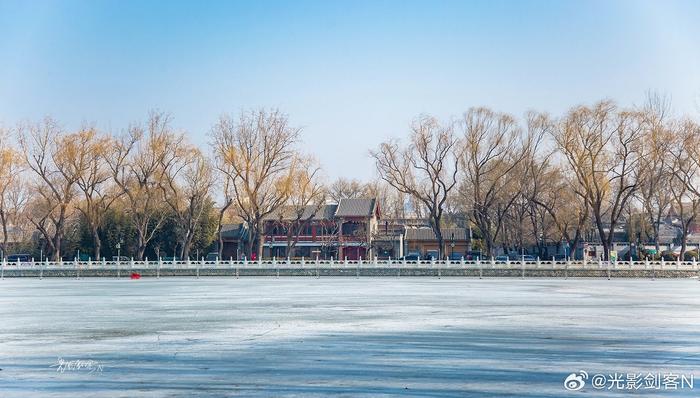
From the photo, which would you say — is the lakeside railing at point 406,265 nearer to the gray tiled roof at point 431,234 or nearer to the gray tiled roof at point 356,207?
the gray tiled roof at point 356,207

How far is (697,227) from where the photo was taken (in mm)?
110812

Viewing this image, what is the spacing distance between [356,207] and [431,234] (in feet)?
33.3

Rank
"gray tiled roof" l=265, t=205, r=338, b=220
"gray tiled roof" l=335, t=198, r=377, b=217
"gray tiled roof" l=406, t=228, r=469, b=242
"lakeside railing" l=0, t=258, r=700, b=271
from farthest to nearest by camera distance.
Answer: "gray tiled roof" l=406, t=228, r=469, b=242 < "gray tiled roof" l=335, t=198, r=377, b=217 < "gray tiled roof" l=265, t=205, r=338, b=220 < "lakeside railing" l=0, t=258, r=700, b=271

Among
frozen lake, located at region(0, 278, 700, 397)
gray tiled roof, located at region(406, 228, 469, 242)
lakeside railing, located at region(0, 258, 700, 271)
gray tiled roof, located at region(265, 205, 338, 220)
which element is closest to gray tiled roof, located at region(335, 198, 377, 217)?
gray tiled roof, located at region(265, 205, 338, 220)

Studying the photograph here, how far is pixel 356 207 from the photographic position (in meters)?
86.9

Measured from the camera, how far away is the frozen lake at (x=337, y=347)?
37.8 feet

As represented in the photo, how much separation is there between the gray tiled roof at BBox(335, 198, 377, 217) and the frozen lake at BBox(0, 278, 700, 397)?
5825 centimetres

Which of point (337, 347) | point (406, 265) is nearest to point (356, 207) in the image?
point (406, 265)

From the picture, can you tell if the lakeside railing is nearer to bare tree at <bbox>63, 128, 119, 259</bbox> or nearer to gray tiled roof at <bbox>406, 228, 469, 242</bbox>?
bare tree at <bbox>63, 128, 119, 259</bbox>

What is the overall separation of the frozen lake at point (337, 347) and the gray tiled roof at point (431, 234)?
62355mm

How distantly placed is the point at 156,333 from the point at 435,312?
8.90 metres

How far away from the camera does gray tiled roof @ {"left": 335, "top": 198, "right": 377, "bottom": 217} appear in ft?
282

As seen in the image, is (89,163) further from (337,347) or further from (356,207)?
(337,347)

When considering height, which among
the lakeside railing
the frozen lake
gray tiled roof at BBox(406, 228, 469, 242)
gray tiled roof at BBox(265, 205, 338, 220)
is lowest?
the frozen lake
